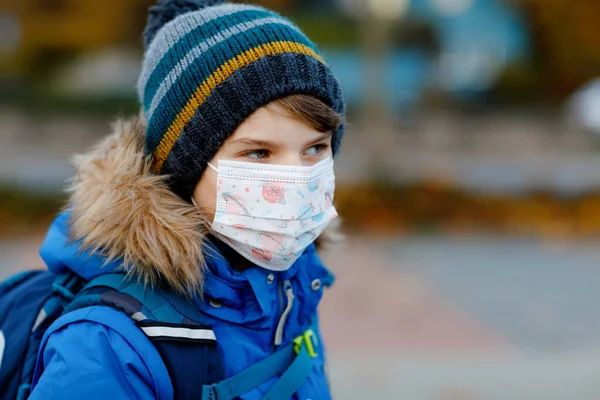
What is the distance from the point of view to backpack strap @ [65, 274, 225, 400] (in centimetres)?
153

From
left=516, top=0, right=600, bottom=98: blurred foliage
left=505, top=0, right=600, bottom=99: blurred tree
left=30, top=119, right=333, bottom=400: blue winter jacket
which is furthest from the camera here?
left=516, top=0, right=600, bottom=98: blurred foliage

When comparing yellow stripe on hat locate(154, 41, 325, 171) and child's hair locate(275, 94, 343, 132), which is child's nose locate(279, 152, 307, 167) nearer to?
child's hair locate(275, 94, 343, 132)

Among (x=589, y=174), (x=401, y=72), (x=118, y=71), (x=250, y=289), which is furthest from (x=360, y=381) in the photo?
(x=401, y=72)

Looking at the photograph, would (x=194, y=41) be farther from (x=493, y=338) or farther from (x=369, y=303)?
(x=369, y=303)

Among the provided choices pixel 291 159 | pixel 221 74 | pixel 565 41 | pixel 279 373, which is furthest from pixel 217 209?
pixel 565 41

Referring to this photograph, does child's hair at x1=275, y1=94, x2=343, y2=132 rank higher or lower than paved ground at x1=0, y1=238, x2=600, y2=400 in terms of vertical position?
higher

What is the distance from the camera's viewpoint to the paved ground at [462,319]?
446 cm

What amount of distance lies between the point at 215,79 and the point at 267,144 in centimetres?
22

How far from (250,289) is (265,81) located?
0.53 metres

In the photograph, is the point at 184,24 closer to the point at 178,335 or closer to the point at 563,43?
the point at 178,335

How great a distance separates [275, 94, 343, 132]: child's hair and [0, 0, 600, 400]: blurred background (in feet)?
6.36

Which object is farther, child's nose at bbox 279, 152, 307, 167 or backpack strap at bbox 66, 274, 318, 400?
child's nose at bbox 279, 152, 307, 167

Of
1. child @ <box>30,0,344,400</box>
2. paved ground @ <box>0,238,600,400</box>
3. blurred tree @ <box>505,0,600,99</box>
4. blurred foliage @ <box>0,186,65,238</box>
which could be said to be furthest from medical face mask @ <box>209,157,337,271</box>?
blurred tree @ <box>505,0,600,99</box>

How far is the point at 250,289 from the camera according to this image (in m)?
1.76
